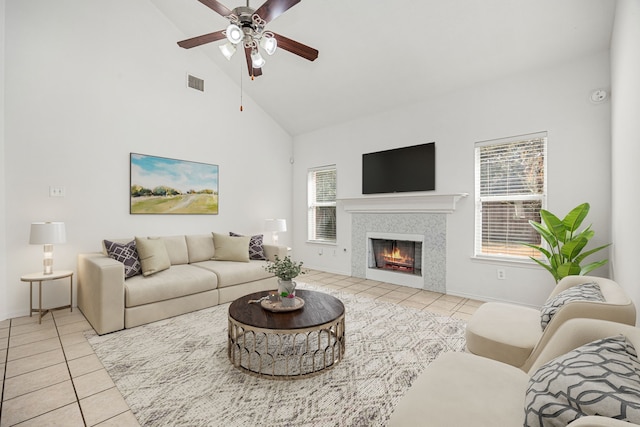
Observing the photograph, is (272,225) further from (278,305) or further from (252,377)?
(252,377)

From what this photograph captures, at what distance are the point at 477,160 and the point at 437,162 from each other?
1.77ft

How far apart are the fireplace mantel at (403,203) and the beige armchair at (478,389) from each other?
2.96 m

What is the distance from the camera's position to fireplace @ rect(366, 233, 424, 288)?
4707 mm

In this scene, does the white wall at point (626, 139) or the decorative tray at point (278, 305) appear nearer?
the white wall at point (626, 139)

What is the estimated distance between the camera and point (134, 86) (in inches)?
163

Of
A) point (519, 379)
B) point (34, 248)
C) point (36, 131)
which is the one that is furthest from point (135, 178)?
point (519, 379)

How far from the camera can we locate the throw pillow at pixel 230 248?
4.37 metres

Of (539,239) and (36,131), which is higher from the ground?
(36,131)

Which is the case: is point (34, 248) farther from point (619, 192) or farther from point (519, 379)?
point (619, 192)

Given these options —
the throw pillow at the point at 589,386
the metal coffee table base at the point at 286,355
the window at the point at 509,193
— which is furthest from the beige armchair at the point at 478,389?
the window at the point at 509,193

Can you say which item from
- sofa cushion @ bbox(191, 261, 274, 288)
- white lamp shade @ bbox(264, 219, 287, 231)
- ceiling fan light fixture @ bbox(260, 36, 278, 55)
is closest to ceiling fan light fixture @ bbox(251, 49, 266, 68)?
ceiling fan light fixture @ bbox(260, 36, 278, 55)

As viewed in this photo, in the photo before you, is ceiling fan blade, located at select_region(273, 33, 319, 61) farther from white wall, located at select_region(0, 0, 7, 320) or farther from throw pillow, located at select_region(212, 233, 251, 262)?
white wall, located at select_region(0, 0, 7, 320)

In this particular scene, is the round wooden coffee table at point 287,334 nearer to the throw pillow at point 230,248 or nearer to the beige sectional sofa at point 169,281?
the beige sectional sofa at point 169,281

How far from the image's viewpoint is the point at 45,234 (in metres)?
3.10
